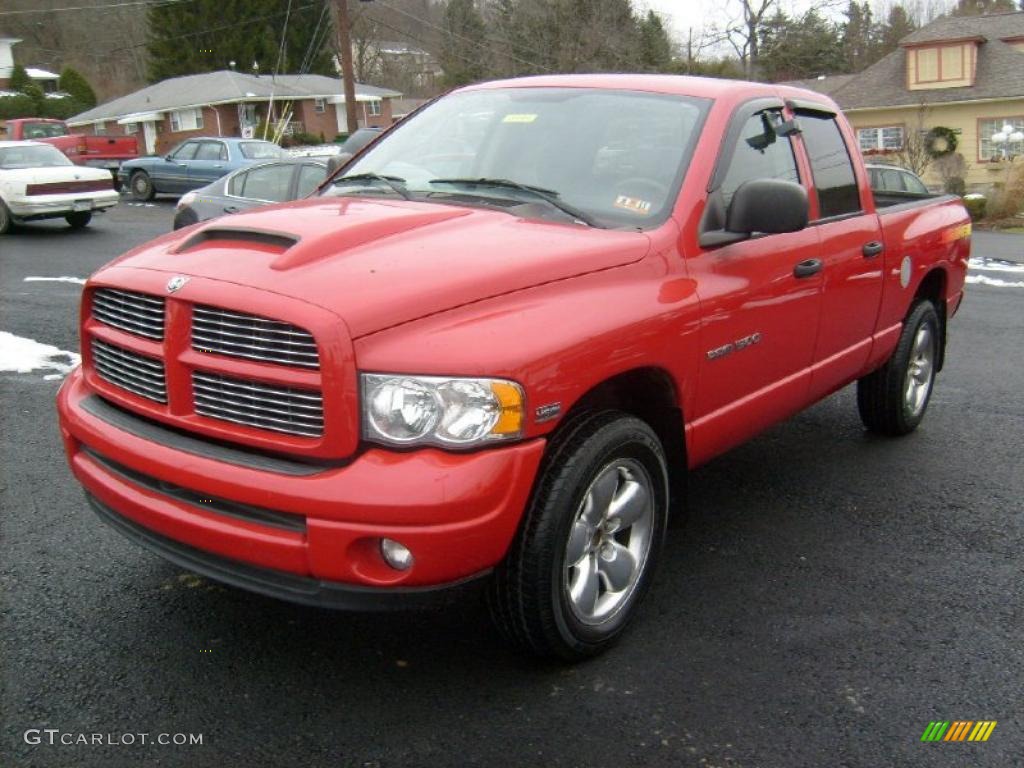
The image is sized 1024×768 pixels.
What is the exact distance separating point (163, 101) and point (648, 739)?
51.9 metres

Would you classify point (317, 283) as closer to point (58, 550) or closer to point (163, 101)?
point (58, 550)

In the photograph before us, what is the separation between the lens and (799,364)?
169 inches

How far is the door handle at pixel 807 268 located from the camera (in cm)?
415

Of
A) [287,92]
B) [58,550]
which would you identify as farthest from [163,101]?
[58,550]

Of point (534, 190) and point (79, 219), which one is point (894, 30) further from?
point (534, 190)

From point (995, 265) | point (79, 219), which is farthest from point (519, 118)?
point (79, 219)

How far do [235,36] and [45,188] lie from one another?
43.6 m

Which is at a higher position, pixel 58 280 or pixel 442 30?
pixel 442 30

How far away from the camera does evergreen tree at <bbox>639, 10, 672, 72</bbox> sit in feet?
176

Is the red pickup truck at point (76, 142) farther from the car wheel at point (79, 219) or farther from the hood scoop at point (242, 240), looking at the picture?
the hood scoop at point (242, 240)

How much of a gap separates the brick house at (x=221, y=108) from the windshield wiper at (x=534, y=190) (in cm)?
4374

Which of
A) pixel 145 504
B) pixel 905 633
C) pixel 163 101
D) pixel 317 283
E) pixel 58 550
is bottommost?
pixel 905 633

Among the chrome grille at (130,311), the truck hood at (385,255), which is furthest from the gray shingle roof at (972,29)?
the chrome grille at (130,311)

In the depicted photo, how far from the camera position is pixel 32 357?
764 cm
